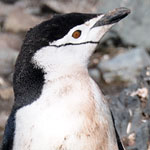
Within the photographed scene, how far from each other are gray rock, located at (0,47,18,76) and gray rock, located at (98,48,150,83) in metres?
1.48

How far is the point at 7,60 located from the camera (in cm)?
887

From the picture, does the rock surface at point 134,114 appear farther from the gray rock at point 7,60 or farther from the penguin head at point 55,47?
the gray rock at point 7,60

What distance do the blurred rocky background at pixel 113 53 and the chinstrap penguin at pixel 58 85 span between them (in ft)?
5.07

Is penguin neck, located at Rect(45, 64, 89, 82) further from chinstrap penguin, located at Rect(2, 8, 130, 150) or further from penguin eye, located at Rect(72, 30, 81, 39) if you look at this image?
penguin eye, located at Rect(72, 30, 81, 39)

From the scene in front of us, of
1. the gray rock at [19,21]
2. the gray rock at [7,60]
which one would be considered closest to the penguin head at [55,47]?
the gray rock at [7,60]

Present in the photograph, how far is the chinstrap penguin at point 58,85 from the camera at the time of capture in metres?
3.09

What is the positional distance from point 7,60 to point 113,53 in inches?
74.3

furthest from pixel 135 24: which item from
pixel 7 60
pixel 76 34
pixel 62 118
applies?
pixel 62 118

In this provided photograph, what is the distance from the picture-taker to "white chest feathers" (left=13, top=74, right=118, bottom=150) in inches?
122

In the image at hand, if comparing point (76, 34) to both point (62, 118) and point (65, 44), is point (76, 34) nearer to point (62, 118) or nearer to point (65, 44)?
point (65, 44)

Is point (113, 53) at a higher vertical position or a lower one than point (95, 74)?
higher

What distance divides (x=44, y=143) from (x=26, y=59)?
518mm

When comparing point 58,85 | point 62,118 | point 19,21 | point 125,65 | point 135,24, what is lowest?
point 62,118

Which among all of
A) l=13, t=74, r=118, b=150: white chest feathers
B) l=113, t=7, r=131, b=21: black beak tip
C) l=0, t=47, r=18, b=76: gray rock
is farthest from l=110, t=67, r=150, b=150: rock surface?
l=0, t=47, r=18, b=76: gray rock
